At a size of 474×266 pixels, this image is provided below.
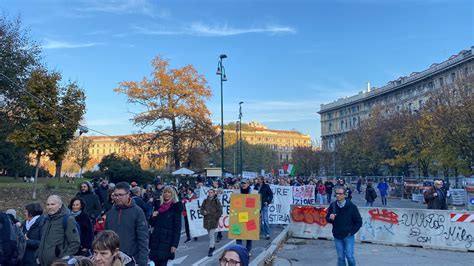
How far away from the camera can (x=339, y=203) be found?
26.4 feet

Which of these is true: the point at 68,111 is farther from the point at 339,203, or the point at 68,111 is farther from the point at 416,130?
the point at 416,130

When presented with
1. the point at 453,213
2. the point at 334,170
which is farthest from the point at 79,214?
the point at 334,170

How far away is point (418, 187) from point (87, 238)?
32.5m

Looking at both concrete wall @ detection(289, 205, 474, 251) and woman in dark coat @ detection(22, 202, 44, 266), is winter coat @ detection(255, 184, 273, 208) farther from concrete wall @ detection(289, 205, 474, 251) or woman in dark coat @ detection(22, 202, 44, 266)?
woman in dark coat @ detection(22, 202, 44, 266)

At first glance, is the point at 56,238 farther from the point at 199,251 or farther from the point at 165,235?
the point at 199,251

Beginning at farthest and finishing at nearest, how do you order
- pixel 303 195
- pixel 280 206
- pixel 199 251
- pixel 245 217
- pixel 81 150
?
pixel 81 150 < pixel 303 195 < pixel 280 206 < pixel 199 251 < pixel 245 217

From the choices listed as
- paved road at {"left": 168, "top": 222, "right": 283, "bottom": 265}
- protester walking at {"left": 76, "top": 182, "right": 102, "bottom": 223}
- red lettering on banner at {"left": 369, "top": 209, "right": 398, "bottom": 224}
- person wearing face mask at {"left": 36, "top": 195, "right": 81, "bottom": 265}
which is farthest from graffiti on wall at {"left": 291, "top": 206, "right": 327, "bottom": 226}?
person wearing face mask at {"left": 36, "top": 195, "right": 81, "bottom": 265}

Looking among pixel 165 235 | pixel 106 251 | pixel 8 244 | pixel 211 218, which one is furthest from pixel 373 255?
pixel 106 251

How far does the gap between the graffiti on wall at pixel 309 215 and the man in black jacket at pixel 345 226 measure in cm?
Result: 619

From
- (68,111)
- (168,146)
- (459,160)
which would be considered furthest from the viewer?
(168,146)

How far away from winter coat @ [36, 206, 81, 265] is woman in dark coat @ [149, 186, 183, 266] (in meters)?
1.53

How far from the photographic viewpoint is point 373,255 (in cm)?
1116

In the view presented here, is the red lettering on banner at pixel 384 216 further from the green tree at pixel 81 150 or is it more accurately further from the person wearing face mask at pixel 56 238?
the green tree at pixel 81 150

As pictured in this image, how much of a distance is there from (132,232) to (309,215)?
9.80 m
